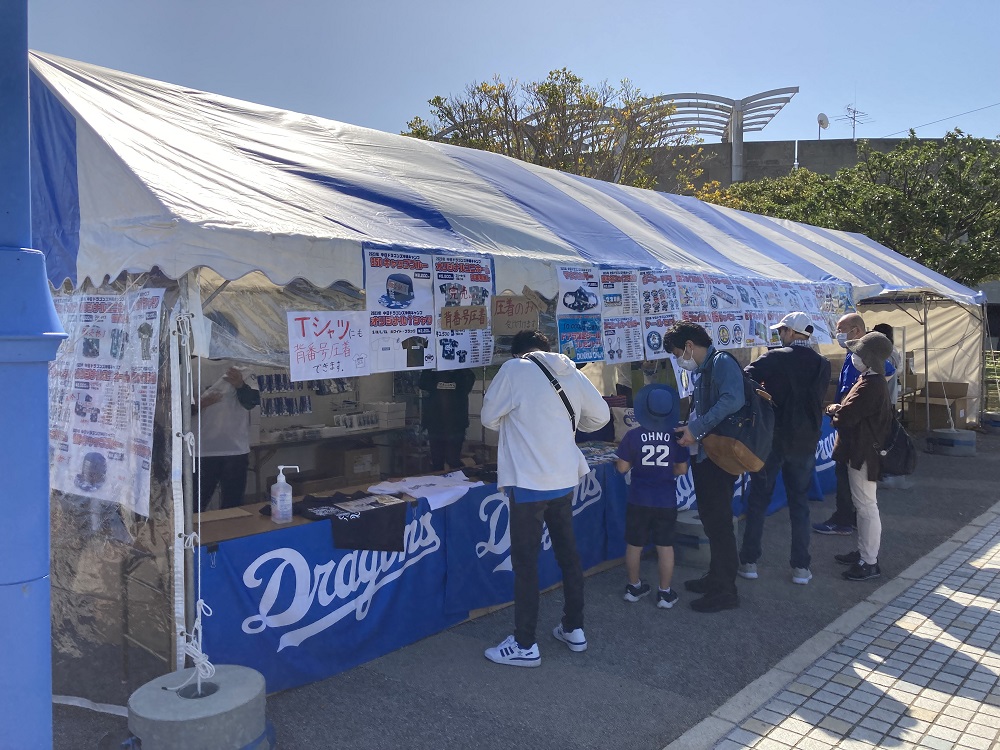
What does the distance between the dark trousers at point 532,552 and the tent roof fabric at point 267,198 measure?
1.44 m

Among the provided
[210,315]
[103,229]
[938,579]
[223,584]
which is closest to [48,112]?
[103,229]

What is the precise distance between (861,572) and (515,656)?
3.09 m

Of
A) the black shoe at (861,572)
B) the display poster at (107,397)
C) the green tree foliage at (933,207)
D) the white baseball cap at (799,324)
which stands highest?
the green tree foliage at (933,207)

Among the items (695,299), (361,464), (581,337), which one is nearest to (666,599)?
(581,337)

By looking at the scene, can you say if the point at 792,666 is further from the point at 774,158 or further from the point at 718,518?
the point at 774,158

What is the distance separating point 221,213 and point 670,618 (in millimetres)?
3670

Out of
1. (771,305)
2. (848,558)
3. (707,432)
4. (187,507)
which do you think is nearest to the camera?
(187,507)

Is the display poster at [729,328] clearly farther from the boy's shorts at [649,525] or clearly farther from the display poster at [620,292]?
the boy's shorts at [649,525]

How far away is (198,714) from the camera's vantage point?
2959 mm

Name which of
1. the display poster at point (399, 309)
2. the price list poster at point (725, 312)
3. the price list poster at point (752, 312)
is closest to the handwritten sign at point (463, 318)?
the display poster at point (399, 309)

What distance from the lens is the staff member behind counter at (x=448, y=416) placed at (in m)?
7.39

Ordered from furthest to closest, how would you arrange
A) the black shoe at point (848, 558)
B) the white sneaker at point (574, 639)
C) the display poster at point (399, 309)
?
1. the black shoe at point (848, 558)
2. the white sneaker at point (574, 639)
3. the display poster at point (399, 309)

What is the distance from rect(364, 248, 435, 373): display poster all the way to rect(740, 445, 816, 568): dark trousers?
9.24 ft

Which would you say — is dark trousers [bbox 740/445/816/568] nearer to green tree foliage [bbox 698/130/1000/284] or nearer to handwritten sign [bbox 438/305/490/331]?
handwritten sign [bbox 438/305/490/331]
